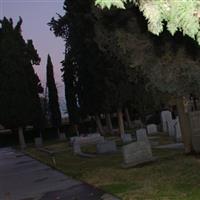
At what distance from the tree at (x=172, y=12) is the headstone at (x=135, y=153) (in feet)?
38.4

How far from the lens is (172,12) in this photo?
5875 mm

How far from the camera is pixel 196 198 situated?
10547 millimetres

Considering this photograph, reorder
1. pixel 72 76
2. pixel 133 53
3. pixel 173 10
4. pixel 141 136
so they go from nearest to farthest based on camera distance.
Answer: pixel 173 10 → pixel 133 53 → pixel 141 136 → pixel 72 76

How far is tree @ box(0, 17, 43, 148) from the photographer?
2223 inches

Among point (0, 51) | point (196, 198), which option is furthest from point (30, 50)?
point (196, 198)

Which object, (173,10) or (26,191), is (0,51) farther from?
(173,10)

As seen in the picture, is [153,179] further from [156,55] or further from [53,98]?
[53,98]

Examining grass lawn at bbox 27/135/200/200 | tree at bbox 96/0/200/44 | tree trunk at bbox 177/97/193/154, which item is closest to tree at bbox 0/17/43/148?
grass lawn at bbox 27/135/200/200

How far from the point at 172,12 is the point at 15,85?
5144 cm

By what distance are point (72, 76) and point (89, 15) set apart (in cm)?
3842

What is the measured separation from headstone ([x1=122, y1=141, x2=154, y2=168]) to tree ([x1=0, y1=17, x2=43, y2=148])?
3939cm

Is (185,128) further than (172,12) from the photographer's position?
Yes

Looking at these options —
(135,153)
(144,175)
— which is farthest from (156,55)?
(135,153)

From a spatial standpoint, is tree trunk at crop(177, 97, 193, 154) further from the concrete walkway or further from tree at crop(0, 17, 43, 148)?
tree at crop(0, 17, 43, 148)
